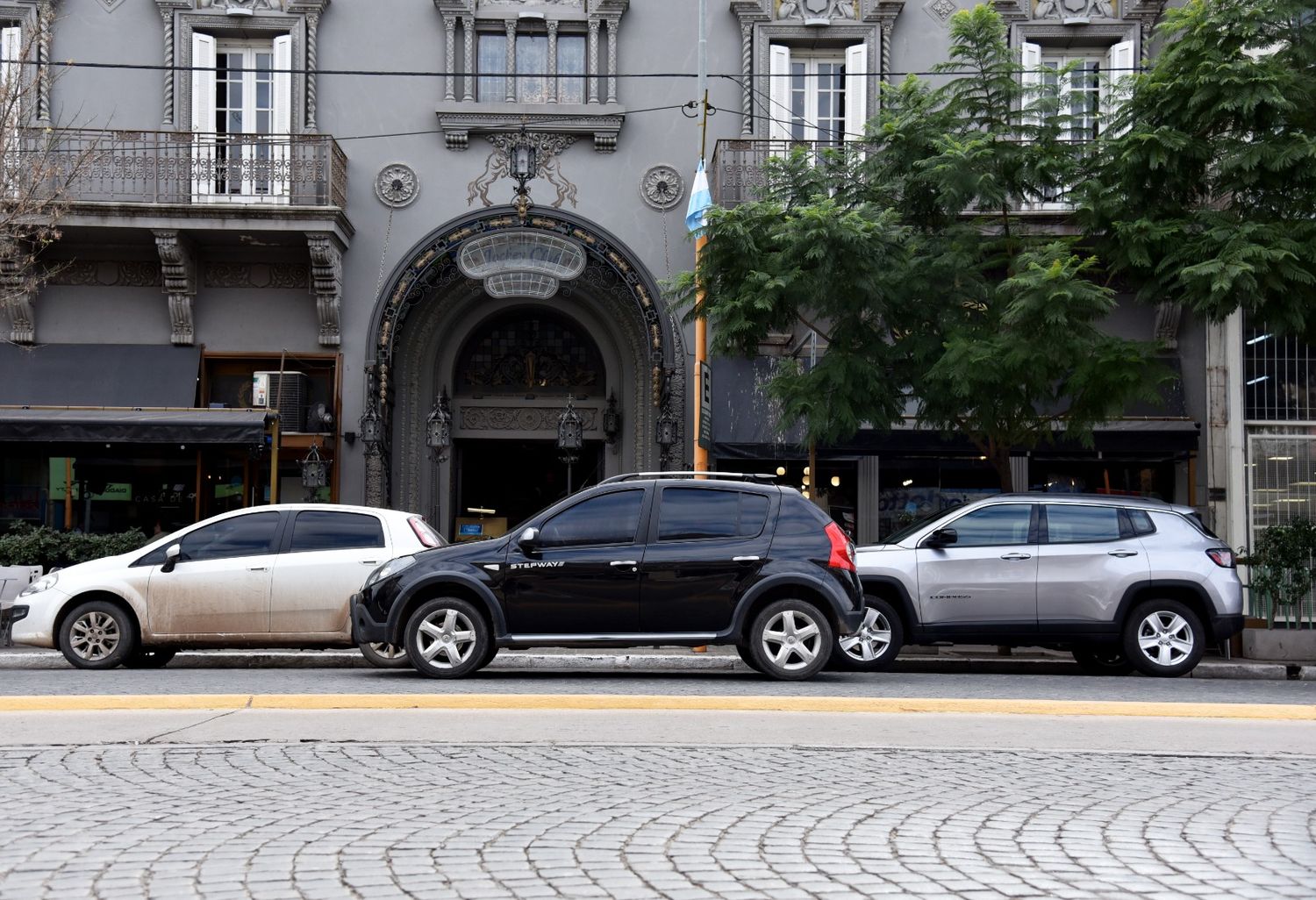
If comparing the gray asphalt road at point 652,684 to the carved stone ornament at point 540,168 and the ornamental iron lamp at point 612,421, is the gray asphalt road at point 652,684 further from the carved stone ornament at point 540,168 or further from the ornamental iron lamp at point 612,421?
the carved stone ornament at point 540,168

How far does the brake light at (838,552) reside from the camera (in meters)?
11.9

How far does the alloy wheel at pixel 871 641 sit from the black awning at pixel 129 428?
9452mm

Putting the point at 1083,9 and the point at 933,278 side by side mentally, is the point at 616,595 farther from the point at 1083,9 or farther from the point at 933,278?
the point at 1083,9

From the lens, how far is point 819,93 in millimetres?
21781

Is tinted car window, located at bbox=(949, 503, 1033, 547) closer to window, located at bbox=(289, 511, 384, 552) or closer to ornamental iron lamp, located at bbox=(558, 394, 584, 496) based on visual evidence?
window, located at bbox=(289, 511, 384, 552)

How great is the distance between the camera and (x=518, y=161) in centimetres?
1975

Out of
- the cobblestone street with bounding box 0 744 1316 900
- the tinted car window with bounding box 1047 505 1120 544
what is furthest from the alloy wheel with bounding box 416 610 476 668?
the tinted car window with bounding box 1047 505 1120 544

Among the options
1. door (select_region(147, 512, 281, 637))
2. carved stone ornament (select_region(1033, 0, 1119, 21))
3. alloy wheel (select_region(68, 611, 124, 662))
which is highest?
carved stone ornament (select_region(1033, 0, 1119, 21))

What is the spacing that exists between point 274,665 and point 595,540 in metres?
4.99

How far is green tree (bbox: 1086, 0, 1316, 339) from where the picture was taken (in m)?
14.2

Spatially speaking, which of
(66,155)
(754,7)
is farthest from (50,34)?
(754,7)

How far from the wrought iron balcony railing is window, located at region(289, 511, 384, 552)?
26.0 ft

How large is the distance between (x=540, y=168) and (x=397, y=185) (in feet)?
7.06

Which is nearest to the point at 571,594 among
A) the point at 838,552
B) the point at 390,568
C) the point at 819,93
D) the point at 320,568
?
the point at 390,568
